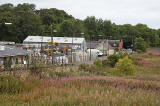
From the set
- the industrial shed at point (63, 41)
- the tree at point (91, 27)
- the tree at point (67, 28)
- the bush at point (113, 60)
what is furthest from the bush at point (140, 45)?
the bush at point (113, 60)

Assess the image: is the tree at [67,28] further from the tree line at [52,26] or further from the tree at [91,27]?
the tree at [91,27]

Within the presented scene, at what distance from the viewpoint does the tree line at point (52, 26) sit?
80125 mm

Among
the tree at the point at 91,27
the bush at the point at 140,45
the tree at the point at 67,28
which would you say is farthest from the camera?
the tree at the point at 91,27

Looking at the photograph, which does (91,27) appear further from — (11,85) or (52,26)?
(11,85)

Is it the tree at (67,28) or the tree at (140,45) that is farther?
the tree at (140,45)

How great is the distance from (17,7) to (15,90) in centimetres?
10075

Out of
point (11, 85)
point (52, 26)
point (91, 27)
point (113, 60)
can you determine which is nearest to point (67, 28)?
point (52, 26)

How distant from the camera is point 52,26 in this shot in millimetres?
92125

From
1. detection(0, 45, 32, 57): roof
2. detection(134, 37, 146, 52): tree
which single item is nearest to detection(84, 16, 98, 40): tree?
detection(134, 37, 146, 52): tree

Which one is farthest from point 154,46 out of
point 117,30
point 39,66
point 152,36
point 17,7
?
point 39,66

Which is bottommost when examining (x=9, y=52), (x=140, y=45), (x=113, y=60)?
(x=113, y=60)

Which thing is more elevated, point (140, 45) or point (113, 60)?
point (140, 45)

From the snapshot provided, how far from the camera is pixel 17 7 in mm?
104688

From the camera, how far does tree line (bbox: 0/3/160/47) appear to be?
263 ft
